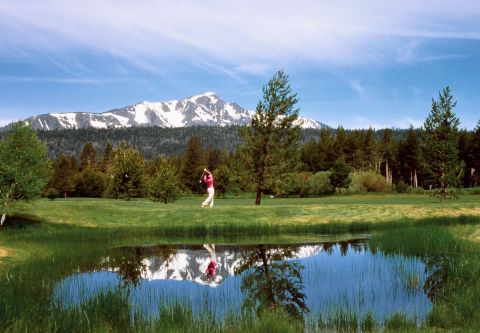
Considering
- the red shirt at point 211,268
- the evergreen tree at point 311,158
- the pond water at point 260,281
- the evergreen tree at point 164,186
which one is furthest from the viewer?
the evergreen tree at point 311,158

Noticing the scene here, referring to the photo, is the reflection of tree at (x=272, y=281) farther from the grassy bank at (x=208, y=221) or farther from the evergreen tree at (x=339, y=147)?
the evergreen tree at (x=339, y=147)

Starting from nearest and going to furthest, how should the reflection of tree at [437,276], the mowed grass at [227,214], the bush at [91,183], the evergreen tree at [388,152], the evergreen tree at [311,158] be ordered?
1. the reflection of tree at [437,276]
2. the mowed grass at [227,214]
3. the bush at [91,183]
4. the evergreen tree at [388,152]
5. the evergreen tree at [311,158]

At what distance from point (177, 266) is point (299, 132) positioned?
2850cm

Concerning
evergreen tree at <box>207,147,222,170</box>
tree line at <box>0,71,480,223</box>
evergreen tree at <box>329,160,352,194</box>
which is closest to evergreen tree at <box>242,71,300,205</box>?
tree line at <box>0,71,480,223</box>

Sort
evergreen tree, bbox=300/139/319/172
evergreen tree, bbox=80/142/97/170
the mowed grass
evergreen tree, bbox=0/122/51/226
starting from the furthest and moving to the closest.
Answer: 1. evergreen tree, bbox=80/142/97/170
2. evergreen tree, bbox=300/139/319/172
3. the mowed grass
4. evergreen tree, bbox=0/122/51/226

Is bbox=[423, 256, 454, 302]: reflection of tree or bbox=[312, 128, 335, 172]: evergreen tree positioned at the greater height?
bbox=[312, 128, 335, 172]: evergreen tree

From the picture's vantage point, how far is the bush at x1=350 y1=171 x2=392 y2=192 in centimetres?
8774

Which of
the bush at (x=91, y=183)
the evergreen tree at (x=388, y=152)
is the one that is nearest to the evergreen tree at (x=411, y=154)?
the evergreen tree at (x=388, y=152)

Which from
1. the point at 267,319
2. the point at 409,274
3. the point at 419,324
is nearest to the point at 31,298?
the point at 267,319

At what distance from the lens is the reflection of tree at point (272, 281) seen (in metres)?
11.6

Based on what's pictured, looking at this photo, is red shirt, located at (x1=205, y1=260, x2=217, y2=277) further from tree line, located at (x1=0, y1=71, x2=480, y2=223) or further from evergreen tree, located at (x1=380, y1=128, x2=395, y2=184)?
evergreen tree, located at (x1=380, y1=128, x2=395, y2=184)

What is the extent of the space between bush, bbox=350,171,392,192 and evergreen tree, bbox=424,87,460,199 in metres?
34.6

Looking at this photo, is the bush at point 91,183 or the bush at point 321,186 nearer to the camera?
the bush at point 321,186

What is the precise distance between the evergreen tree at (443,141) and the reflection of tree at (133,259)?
38439mm
